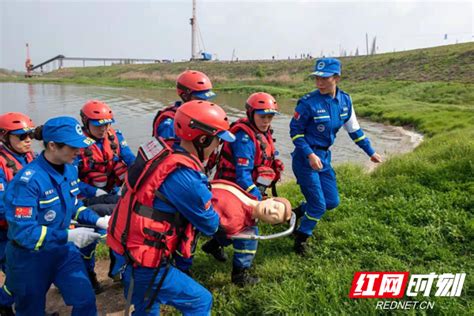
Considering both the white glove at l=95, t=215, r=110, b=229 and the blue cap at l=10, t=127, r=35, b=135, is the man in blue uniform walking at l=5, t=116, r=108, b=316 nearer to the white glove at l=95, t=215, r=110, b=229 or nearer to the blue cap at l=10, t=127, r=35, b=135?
the white glove at l=95, t=215, r=110, b=229

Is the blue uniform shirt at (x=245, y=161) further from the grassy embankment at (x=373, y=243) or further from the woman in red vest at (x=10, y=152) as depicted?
the woman in red vest at (x=10, y=152)

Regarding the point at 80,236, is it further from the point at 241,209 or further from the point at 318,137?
the point at 318,137

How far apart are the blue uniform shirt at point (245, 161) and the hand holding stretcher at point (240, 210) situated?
1020 mm

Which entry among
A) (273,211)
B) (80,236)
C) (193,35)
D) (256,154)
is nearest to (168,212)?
(273,211)

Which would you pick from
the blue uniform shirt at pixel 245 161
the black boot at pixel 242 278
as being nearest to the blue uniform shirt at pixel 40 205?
the blue uniform shirt at pixel 245 161

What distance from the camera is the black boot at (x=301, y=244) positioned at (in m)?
4.66

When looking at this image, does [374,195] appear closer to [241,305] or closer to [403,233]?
[403,233]

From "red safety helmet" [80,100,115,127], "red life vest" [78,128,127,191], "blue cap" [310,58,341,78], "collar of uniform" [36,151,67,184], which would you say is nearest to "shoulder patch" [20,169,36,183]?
"collar of uniform" [36,151,67,184]

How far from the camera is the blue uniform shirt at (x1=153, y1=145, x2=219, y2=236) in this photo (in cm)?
246

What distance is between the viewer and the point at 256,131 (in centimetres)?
436

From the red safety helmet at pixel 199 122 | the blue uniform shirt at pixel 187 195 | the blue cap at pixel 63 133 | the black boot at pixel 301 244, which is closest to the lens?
the blue uniform shirt at pixel 187 195

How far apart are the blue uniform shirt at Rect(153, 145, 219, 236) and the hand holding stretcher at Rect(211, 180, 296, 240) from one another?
0.42 metres

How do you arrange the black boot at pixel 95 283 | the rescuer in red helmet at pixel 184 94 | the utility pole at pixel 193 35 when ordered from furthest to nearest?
the utility pole at pixel 193 35 → the rescuer in red helmet at pixel 184 94 → the black boot at pixel 95 283

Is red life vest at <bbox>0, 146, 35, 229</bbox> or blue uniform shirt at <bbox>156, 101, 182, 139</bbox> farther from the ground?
blue uniform shirt at <bbox>156, 101, 182, 139</bbox>
